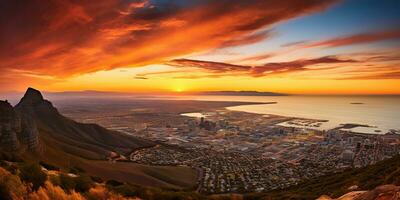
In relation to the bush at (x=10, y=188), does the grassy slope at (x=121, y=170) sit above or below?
below

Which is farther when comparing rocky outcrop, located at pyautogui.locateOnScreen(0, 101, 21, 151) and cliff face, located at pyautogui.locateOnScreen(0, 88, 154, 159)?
cliff face, located at pyautogui.locateOnScreen(0, 88, 154, 159)

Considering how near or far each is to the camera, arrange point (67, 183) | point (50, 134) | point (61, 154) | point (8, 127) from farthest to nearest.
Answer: point (50, 134) < point (61, 154) < point (8, 127) < point (67, 183)

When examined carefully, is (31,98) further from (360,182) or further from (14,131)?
(360,182)

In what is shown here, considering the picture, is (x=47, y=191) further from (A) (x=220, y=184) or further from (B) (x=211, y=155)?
(B) (x=211, y=155)

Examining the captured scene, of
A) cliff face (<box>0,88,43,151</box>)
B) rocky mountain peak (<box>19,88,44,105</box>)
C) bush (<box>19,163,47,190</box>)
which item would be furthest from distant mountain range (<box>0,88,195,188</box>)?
rocky mountain peak (<box>19,88,44,105</box>)

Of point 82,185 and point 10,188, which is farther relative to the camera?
point 82,185

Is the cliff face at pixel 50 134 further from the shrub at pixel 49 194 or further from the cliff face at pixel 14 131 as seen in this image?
the shrub at pixel 49 194

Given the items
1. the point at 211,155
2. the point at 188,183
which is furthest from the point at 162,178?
the point at 211,155

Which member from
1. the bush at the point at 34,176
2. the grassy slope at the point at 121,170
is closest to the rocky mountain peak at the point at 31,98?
the grassy slope at the point at 121,170

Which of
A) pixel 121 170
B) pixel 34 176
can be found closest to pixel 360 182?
pixel 34 176

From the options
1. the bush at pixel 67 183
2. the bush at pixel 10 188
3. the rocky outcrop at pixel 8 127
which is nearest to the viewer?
the bush at pixel 10 188

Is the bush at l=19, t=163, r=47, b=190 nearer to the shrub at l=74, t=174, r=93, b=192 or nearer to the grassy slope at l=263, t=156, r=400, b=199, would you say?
the shrub at l=74, t=174, r=93, b=192
